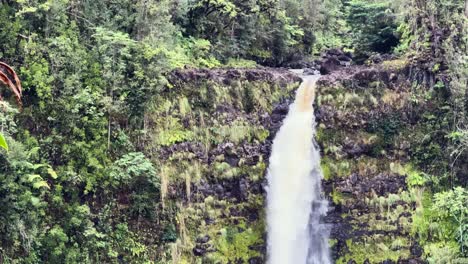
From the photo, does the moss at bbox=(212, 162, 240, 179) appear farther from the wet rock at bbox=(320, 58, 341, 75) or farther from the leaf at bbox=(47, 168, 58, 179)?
the wet rock at bbox=(320, 58, 341, 75)

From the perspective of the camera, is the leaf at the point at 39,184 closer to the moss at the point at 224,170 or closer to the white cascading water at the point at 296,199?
the moss at the point at 224,170

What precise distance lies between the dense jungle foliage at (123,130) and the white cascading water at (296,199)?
707 mm

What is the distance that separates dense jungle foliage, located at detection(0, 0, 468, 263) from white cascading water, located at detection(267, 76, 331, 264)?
2.32 feet

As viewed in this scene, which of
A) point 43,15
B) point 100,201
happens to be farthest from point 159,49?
point 100,201

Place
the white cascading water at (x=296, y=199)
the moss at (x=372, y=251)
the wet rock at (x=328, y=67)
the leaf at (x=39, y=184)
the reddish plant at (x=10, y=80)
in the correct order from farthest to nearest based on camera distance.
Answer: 1. the wet rock at (x=328, y=67)
2. the white cascading water at (x=296, y=199)
3. the moss at (x=372, y=251)
4. the leaf at (x=39, y=184)
5. the reddish plant at (x=10, y=80)

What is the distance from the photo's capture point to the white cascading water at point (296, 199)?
1412 centimetres

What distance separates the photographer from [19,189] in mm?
11031

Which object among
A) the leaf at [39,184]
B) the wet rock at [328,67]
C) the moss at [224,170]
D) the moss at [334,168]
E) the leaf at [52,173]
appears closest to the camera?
the leaf at [39,184]

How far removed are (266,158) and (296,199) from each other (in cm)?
138

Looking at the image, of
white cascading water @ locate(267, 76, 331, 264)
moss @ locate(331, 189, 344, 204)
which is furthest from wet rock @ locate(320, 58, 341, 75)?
moss @ locate(331, 189, 344, 204)

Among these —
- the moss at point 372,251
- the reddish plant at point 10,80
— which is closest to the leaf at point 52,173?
the moss at point 372,251

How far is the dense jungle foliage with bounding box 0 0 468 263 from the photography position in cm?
1184

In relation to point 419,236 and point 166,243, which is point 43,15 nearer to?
point 166,243

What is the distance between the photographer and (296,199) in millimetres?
14406
